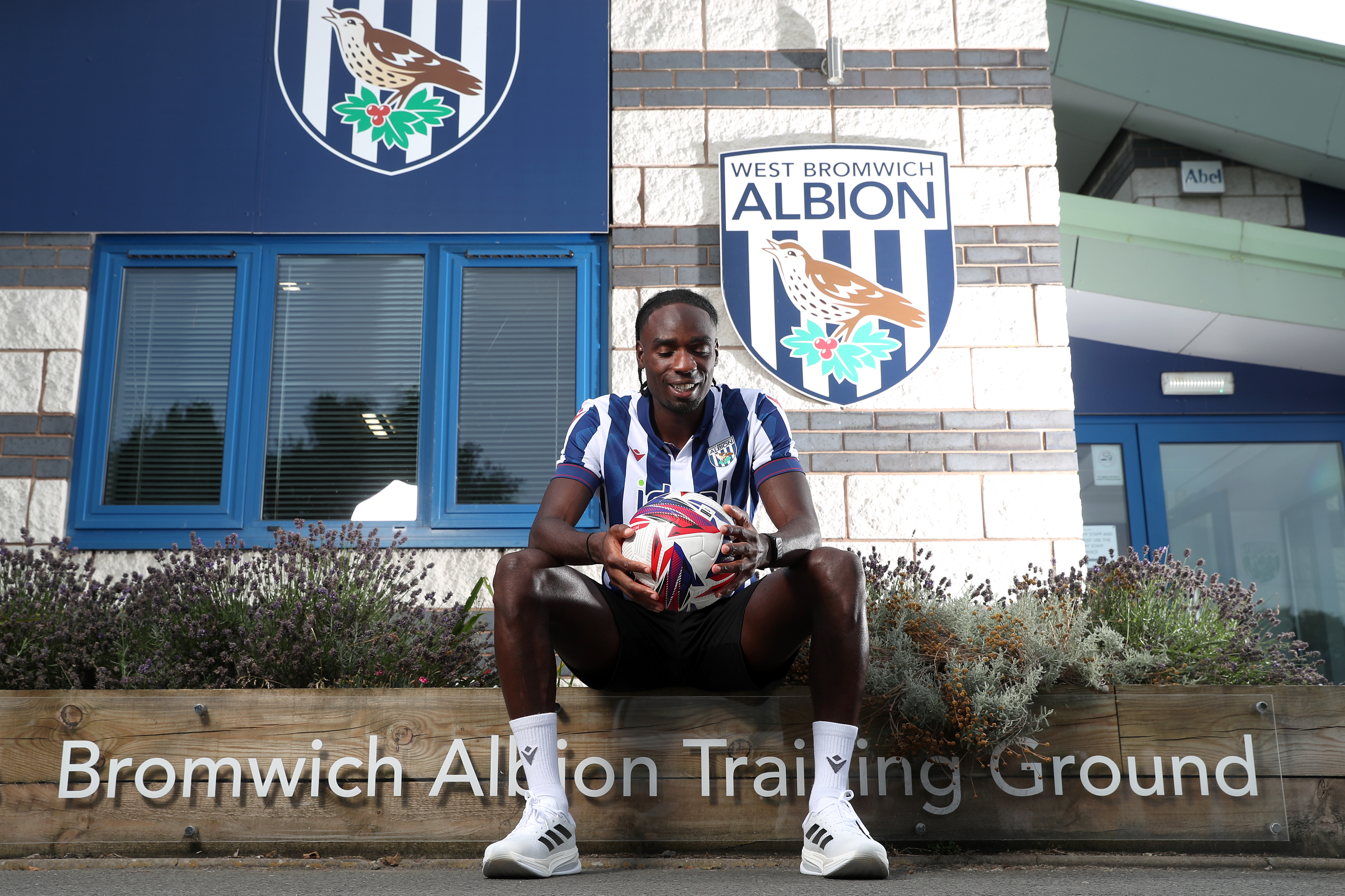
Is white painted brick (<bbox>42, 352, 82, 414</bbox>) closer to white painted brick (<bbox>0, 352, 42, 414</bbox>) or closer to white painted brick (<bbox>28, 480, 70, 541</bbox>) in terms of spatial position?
white painted brick (<bbox>0, 352, 42, 414</bbox>)

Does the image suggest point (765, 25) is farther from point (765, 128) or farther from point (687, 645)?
A: point (687, 645)

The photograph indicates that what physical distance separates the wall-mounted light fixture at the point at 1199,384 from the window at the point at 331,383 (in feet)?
14.2

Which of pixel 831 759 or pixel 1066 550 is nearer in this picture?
pixel 831 759

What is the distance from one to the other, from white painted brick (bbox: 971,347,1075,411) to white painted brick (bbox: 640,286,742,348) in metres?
1.10

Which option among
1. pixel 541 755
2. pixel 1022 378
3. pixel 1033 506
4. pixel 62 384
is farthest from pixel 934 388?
pixel 62 384

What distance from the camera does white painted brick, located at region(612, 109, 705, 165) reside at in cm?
478

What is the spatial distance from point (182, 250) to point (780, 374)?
9.48 ft

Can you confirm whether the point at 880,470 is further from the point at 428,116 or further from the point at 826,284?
the point at 428,116

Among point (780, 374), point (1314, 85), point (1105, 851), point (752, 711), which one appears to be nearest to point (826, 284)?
point (780, 374)

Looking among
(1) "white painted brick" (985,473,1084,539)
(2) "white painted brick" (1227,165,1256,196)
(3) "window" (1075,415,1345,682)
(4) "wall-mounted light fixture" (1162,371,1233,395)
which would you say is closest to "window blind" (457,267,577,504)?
(1) "white painted brick" (985,473,1084,539)

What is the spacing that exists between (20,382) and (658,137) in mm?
3140

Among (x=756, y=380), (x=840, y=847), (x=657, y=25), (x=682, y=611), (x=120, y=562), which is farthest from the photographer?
(x=657, y=25)

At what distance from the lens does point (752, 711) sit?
278 cm

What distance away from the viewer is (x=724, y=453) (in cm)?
282
